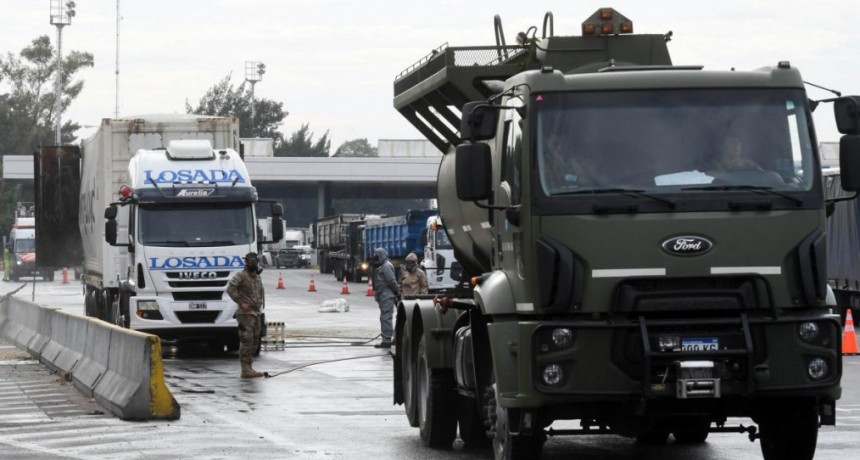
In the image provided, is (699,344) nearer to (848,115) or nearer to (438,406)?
(848,115)

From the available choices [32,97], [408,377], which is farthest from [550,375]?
A: [32,97]

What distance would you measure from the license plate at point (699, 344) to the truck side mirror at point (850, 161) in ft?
4.50

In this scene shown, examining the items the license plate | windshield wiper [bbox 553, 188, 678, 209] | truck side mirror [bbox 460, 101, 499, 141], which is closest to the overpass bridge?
truck side mirror [bbox 460, 101, 499, 141]

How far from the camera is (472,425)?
13.7m

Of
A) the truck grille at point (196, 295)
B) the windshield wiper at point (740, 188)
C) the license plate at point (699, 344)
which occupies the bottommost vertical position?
the truck grille at point (196, 295)

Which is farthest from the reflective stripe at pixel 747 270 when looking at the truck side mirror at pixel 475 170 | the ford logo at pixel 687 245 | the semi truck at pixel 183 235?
the semi truck at pixel 183 235

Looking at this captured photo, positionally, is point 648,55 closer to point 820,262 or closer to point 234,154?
point 820,262

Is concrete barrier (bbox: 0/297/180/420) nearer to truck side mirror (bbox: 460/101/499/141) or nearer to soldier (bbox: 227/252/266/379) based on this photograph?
soldier (bbox: 227/252/266/379)

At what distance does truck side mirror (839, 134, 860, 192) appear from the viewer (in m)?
10.4

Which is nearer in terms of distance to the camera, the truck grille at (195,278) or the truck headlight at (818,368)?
the truck headlight at (818,368)

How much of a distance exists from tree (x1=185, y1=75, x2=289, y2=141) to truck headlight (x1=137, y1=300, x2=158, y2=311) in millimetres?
125475

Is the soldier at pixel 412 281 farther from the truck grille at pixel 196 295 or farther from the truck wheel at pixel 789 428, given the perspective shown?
the truck wheel at pixel 789 428

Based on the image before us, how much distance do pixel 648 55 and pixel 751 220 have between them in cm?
282

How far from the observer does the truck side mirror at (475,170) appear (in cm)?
1058
